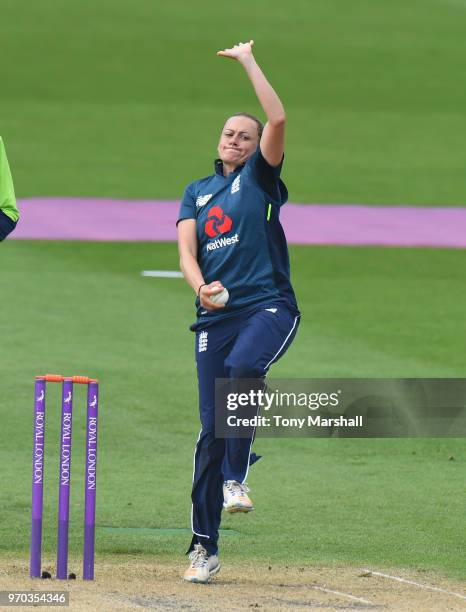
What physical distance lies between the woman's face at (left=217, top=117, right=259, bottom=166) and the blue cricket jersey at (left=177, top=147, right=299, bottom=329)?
9 centimetres


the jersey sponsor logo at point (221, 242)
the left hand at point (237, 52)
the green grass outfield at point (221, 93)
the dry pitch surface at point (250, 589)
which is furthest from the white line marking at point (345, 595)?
the green grass outfield at point (221, 93)

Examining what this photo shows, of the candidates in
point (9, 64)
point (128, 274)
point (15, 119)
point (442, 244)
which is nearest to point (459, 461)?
point (128, 274)

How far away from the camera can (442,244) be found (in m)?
22.0

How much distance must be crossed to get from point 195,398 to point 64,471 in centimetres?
592

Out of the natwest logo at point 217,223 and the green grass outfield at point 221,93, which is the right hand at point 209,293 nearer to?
the natwest logo at point 217,223

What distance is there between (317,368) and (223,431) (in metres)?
6.63

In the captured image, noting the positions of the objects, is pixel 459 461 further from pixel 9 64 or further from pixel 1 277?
pixel 9 64

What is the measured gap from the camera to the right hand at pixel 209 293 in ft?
24.3

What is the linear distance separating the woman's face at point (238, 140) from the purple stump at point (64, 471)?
61.2 inches

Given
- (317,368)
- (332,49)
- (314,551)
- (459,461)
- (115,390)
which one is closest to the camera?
(314,551)

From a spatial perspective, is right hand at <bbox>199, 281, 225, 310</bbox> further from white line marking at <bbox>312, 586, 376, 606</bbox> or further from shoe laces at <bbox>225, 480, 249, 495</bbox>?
white line marking at <bbox>312, 586, 376, 606</bbox>

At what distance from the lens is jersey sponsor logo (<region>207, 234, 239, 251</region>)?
7.71 m

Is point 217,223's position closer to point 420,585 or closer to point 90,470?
point 90,470

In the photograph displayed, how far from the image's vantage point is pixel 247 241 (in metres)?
7.68
